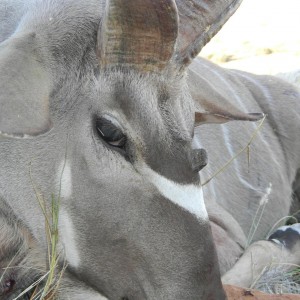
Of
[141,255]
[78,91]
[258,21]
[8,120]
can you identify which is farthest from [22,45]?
[258,21]

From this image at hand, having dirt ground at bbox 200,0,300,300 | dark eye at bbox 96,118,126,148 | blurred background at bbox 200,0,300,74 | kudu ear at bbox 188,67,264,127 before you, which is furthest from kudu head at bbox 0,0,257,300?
blurred background at bbox 200,0,300,74

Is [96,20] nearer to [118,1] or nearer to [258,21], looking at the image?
[118,1]

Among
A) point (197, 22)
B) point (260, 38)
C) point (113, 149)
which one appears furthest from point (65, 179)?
point (260, 38)

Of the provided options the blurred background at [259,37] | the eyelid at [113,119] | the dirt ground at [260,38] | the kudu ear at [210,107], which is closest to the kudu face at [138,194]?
the eyelid at [113,119]

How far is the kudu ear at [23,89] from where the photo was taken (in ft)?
7.93

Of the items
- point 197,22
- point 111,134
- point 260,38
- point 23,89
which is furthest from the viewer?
point 260,38

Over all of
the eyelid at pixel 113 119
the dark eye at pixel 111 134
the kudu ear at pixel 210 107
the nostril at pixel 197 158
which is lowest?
the kudu ear at pixel 210 107

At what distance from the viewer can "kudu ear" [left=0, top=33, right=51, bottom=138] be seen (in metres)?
2.42

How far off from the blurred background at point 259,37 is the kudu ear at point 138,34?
547 centimetres

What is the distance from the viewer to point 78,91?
2.78 m

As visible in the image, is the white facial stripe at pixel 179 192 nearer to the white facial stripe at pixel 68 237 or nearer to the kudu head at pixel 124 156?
the kudu head at pixel 124 156

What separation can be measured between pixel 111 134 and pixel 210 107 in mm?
683

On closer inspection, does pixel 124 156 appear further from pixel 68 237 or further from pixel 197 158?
pixel 68 237

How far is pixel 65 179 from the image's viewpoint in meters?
2.75
